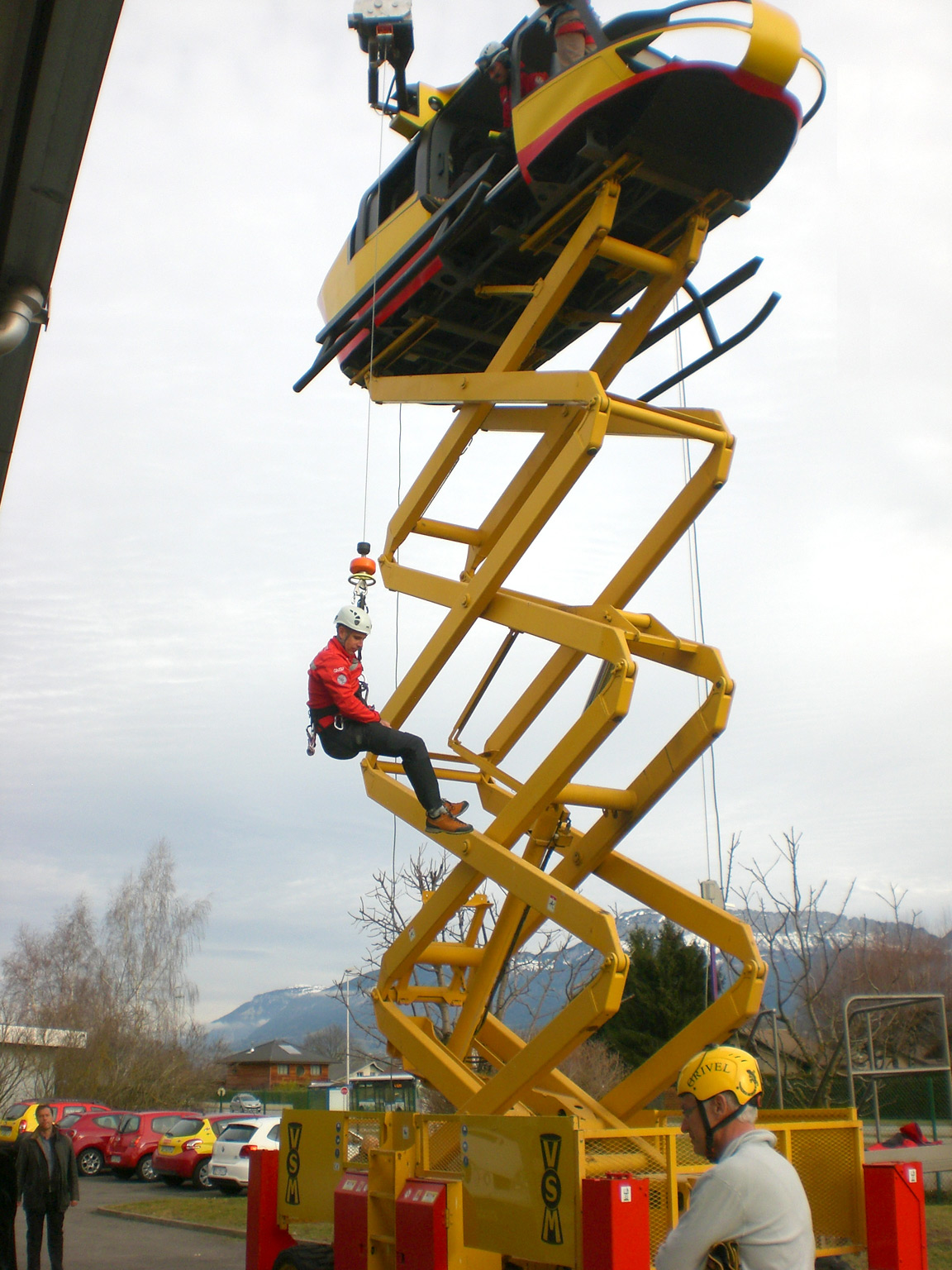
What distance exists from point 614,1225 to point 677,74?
5.94 m

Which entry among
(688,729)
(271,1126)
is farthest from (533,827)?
(271,1126)

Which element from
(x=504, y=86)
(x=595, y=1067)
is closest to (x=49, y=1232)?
(x=504, y=86)

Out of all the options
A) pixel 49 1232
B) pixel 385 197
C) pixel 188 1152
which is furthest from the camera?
pixel 188 1152

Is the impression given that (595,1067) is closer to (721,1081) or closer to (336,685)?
(336,685)

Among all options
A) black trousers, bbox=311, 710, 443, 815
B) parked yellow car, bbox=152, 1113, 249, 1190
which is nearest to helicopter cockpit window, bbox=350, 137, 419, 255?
black trousers, bbox=311, 710, 443, 815

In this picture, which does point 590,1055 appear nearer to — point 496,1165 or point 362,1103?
point 362,1103

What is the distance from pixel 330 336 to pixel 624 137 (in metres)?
3.25

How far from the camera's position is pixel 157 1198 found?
18.7 metres

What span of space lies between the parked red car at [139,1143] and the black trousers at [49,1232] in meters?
12.3

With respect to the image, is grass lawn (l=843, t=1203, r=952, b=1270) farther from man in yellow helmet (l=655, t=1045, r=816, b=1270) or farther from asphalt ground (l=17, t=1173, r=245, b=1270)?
man in yellow helmet (l=655, t=1045, r=816, b=1270)

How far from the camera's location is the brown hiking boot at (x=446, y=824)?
702 cm

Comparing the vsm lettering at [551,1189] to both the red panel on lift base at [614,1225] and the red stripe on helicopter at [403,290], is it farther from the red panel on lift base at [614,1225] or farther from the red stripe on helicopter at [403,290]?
the red stripe on helicopter at [403,290]

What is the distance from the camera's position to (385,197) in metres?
8.58

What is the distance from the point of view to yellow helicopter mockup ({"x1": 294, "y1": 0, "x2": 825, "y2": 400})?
614 centimetres
